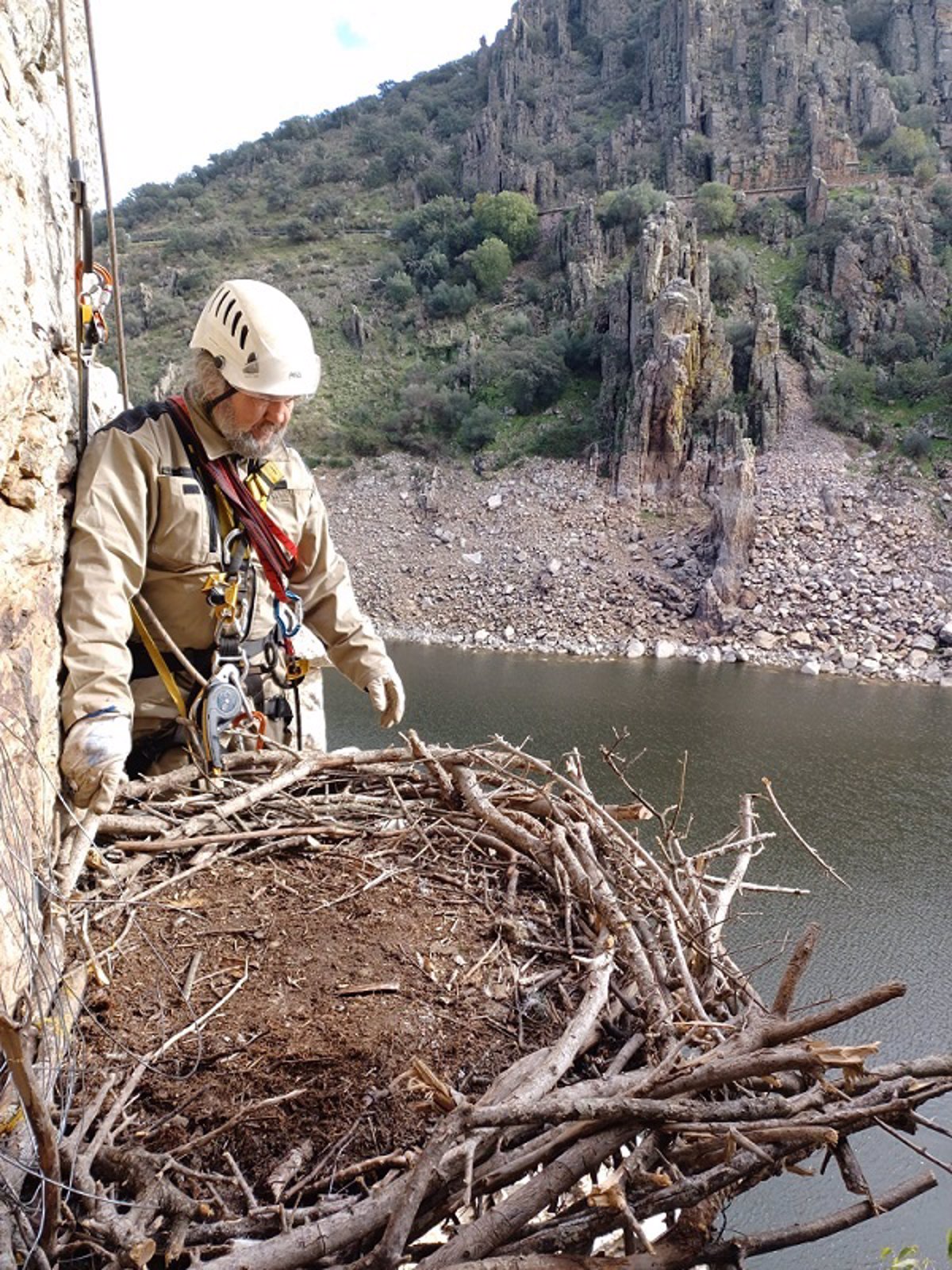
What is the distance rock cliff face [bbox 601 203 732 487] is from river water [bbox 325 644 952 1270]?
957cm

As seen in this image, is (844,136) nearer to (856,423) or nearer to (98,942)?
(856,423)

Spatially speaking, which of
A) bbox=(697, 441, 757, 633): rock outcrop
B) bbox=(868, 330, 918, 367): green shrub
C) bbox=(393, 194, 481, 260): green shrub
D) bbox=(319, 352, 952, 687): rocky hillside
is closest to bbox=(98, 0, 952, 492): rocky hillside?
bbox=(868, 330, 918, 367): green shrub

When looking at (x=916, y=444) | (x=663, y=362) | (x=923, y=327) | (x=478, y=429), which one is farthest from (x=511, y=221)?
(x=916, y=444)

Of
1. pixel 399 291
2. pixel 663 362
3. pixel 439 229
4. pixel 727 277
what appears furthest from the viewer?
pixel 439 229

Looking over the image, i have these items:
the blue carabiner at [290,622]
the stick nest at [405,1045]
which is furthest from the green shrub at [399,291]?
the stick nest at [405,1045]

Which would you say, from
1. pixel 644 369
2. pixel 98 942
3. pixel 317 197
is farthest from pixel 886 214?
pixel 98 942

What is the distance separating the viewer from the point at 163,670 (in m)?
3.14

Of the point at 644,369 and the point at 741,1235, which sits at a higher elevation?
the point at 644,369

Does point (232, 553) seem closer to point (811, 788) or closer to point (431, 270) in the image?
point (811, 788)

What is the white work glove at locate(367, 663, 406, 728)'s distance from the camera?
3.73 m

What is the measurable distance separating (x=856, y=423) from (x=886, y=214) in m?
9.81

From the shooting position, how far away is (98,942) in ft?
7.90

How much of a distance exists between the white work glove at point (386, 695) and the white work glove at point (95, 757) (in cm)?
136

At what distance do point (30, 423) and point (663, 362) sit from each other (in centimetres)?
2795
